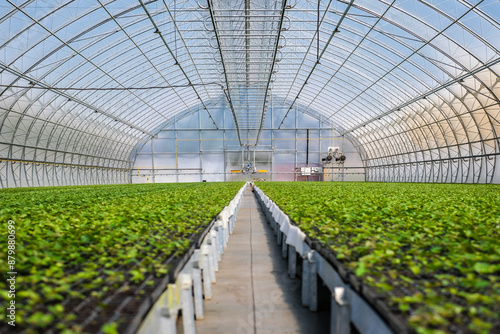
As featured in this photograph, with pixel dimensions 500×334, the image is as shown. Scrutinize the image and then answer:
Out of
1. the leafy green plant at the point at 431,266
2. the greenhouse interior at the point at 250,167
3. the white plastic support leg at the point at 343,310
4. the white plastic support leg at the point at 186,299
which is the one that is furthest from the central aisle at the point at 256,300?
the white plastic support leg at the point at 343,310

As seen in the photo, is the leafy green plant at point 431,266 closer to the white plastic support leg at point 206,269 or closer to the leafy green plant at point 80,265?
the white plastic support leg at point 206,269

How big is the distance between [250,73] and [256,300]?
14694 mm

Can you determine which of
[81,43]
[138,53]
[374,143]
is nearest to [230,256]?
[81,43]

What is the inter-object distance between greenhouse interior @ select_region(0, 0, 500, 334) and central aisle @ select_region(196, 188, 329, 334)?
0.03 m

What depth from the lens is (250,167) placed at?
3897 cm

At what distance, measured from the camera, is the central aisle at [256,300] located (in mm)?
3371

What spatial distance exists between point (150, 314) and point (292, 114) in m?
38.8

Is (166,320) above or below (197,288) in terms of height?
above

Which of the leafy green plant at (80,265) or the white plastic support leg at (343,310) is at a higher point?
the leafy green plant at (80,265)

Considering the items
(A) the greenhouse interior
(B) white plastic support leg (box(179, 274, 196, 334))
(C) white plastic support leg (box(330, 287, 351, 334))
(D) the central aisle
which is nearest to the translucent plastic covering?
(A) the greenhouse interior

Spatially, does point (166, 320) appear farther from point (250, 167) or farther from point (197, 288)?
point (250, 167)

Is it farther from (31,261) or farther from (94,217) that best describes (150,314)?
(94,217)

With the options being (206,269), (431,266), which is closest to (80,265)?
(206,269)

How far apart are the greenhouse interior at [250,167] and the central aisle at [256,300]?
0.11 feet
